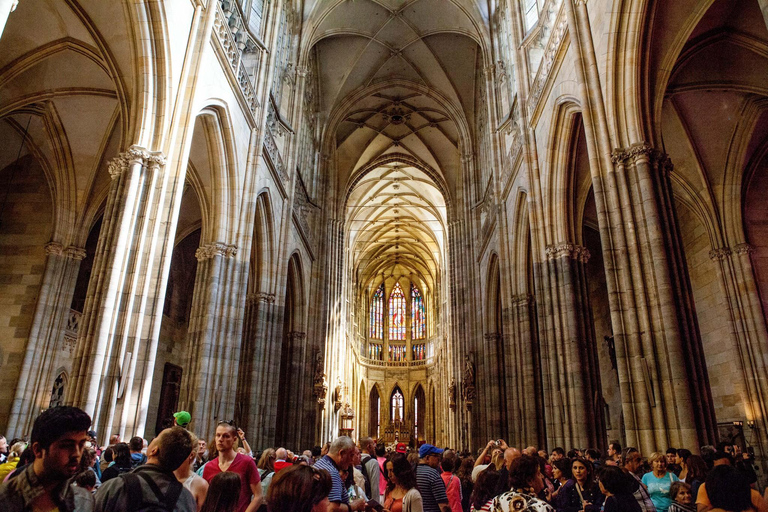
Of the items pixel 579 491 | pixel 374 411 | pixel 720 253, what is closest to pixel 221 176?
pixel 579 491

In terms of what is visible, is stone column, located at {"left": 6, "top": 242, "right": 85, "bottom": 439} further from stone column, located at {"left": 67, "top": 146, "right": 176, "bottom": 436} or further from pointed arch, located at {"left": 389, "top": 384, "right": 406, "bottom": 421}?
pointed arch, located at {"left": 389, "top": 384, "right": 406, "bottom": 421}

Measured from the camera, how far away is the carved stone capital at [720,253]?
13.9m

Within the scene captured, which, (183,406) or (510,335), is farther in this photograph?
(510,335)

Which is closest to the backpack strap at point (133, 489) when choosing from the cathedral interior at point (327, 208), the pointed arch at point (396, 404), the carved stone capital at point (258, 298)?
the cathedral interior at point (327, 208)

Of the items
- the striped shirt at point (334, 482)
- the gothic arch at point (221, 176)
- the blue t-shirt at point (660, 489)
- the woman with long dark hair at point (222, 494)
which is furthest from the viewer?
the gothic arch at point (221, 176)

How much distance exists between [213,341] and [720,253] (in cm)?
1332

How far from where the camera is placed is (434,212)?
121 feet

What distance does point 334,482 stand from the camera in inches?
147

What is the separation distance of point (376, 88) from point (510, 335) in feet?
50.8

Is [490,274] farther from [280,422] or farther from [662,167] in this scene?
[662,167]

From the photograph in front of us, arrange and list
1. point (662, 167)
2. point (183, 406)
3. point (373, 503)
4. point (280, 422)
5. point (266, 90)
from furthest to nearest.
A: 1. point (280, 422)
2. point (266, 90)
3. point (183, 406)
4. point (662, 167)
5. point (373, 503)

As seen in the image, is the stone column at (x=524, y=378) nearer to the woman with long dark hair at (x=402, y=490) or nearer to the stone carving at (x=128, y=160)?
the stone carving at (x=128, y=160)

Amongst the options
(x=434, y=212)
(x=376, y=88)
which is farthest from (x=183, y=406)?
(x=434, y=212)

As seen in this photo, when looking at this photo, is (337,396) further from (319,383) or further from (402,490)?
(402,490)
